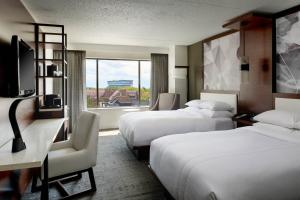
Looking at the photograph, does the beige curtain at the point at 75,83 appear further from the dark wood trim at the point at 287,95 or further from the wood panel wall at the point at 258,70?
the dark wood trim at the point at 287,95

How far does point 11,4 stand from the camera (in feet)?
7.94

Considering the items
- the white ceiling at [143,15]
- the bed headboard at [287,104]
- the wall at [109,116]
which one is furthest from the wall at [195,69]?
the bed headboard at [287,104]

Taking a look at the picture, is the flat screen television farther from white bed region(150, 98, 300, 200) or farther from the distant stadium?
the distant stadium

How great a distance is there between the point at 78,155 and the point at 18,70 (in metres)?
1.07

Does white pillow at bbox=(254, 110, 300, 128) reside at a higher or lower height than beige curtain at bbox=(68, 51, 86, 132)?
lower

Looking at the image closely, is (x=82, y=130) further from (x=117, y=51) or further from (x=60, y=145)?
(x=117, y=51)

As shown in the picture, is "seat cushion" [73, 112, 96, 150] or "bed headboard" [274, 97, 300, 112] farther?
"bed headboard" [274, 97, 300, 112]

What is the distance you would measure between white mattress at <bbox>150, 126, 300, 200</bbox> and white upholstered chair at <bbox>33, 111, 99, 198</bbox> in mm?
748

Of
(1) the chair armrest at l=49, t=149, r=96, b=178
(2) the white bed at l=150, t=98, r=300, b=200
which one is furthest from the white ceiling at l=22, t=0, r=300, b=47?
(1) the chair armrest at l=49, t=149, r=96, b=178

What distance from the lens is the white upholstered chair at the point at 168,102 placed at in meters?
5.60

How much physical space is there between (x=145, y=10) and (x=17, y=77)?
6.80 feet

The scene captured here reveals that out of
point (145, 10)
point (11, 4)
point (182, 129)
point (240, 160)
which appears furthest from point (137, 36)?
point (240, 160)

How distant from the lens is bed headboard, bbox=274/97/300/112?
9.80 ft

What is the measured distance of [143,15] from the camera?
3502mm
